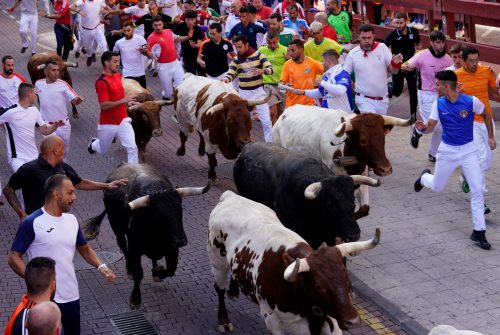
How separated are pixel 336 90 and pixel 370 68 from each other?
1223 mm

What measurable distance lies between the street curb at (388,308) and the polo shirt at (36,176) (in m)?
3.50

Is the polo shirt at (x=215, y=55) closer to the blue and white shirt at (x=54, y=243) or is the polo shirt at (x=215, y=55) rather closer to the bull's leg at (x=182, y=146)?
the bull's leg at (x=182, y=146)

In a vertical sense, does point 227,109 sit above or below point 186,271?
above

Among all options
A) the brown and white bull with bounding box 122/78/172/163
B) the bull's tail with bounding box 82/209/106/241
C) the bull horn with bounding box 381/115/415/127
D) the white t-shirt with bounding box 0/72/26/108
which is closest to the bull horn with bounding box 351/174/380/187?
the bull horn with bounding box 381/115/415/127

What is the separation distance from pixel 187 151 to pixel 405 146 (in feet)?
13.1

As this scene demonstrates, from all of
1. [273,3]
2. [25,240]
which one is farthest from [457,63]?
[273,3]

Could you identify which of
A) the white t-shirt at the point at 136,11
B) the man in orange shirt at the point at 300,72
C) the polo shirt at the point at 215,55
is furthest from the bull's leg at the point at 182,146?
the white t-shirt at the point at 136,11

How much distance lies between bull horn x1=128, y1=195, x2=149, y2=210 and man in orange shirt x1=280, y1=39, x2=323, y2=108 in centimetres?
589

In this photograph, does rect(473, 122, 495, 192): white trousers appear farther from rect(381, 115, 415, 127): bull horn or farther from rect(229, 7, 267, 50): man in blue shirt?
rect(229, 7, 267, 50): man in blue shirt

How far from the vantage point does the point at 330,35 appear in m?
19.7

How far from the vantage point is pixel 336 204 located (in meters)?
9.97

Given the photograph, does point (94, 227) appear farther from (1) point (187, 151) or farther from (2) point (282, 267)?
(1) point (187, 151)

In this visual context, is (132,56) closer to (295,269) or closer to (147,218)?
(147,218)

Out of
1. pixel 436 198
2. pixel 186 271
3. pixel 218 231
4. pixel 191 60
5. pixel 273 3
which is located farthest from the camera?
pixel 273 3
